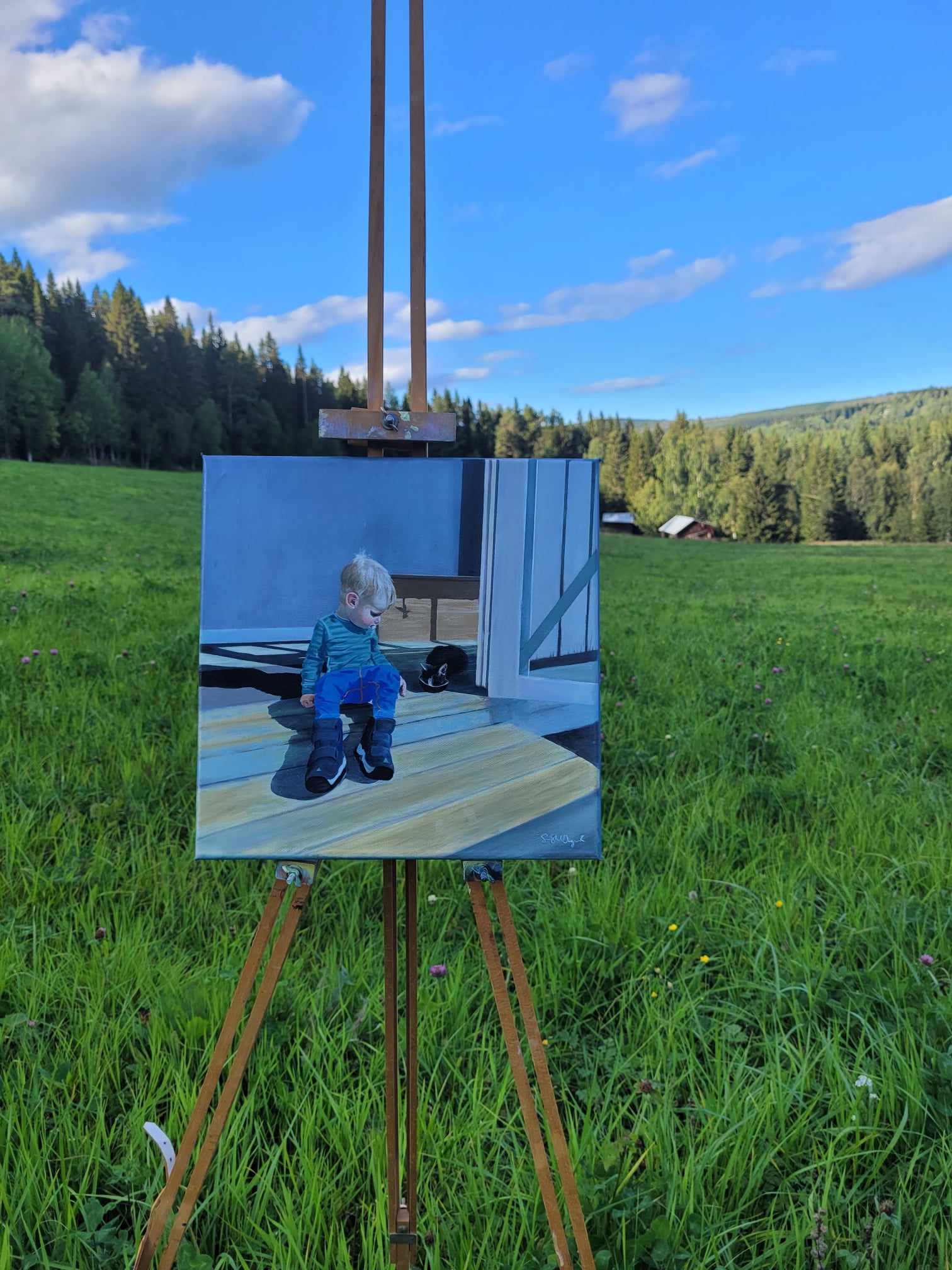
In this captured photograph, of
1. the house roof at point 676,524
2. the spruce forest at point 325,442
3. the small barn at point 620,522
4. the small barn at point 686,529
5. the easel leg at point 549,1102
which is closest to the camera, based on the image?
the easel leg at point 549,1102

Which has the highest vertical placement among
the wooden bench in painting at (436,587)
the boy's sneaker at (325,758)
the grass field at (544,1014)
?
the wooden bench in painting at (436,587)

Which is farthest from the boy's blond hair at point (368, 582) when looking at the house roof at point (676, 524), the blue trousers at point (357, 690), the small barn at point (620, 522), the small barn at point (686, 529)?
the small barn at point (620, 522)

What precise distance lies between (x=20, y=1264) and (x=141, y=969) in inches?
21.8

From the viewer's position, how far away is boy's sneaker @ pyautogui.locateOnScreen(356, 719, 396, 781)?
3.65 ft

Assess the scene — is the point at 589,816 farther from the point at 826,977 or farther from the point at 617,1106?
the point at 826,977

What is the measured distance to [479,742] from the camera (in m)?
1.12

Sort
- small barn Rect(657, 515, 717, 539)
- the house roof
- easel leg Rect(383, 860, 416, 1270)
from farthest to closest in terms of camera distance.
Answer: the house roof
small barn Rect(657, 515, 717, 539)
easel leg Rect(383, 860, 416, 1270)

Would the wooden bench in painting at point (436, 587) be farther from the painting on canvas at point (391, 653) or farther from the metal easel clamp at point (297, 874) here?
the metal easel clamp at point (297, 874)

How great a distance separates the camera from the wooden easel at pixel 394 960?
1.03 meters

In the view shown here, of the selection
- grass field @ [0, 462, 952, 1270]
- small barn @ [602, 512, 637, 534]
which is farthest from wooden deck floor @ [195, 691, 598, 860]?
small barn @ [602, 512, 637, 534]

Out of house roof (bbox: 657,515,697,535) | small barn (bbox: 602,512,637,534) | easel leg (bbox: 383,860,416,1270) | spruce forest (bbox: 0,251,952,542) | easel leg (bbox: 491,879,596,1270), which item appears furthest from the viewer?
small barn (bbox: 602,512,637,534)

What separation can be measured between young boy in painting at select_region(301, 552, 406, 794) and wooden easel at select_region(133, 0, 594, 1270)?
7.1 inches

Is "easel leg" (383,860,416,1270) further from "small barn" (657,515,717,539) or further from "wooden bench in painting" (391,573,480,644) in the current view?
"small barn" (657,515,717,539)

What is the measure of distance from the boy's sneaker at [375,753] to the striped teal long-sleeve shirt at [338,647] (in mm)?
103
